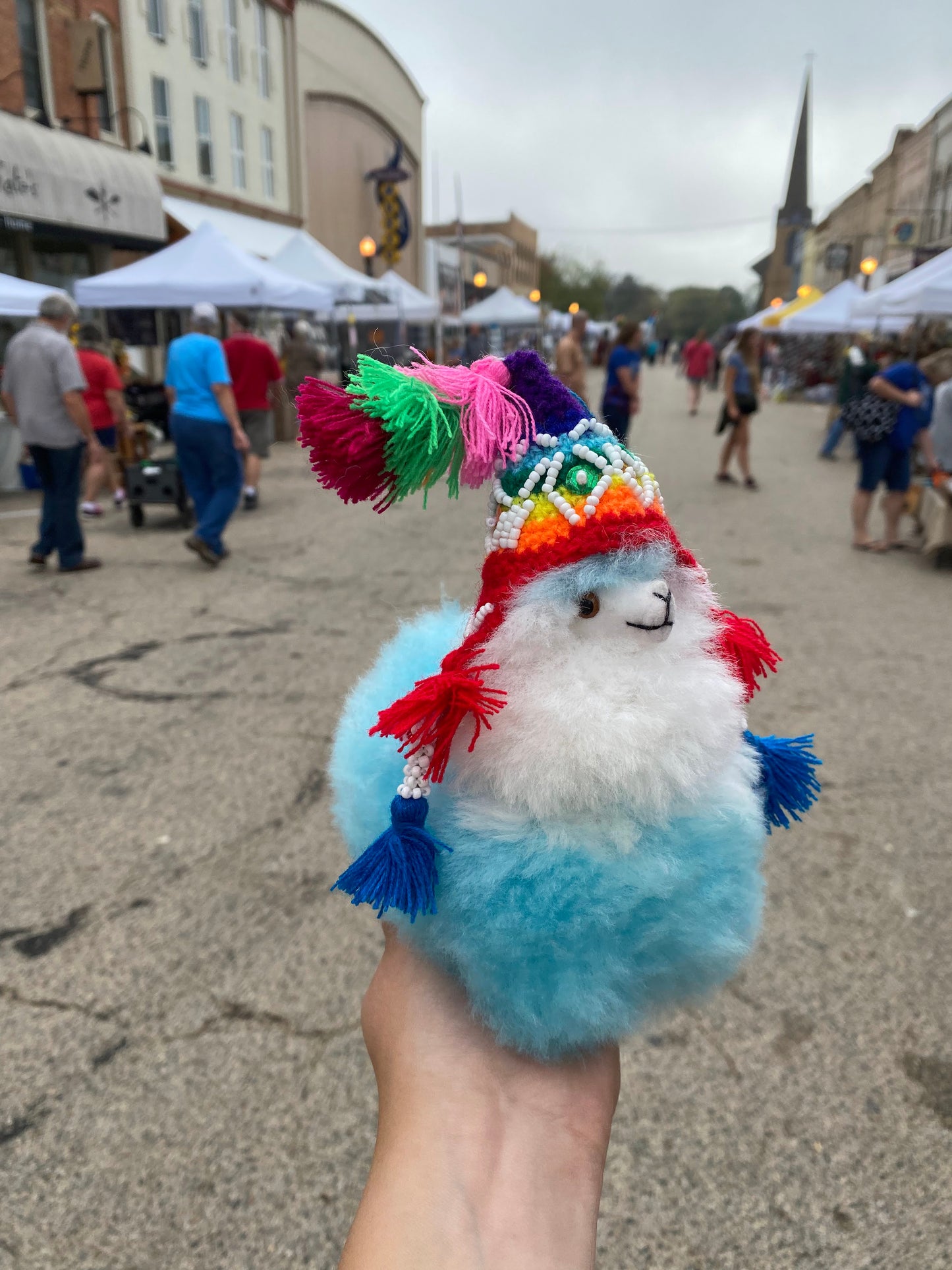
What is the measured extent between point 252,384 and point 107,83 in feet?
36.0

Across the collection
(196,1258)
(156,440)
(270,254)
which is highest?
(270,254)

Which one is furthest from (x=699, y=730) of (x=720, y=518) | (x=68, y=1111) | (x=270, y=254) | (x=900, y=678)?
(x=270, y=254)

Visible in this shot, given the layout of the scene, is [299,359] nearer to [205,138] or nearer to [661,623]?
[205,138]

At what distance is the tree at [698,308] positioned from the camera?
9100 cm

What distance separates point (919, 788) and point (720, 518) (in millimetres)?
5254

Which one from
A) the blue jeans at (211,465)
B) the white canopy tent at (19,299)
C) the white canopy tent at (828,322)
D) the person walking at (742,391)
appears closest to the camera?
the blue jeans at (211,465)

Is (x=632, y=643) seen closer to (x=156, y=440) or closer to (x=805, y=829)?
(x=805, y=829)

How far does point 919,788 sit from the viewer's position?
10.9 ft

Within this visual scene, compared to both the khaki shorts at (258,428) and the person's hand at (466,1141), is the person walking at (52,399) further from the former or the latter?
the person's hand at (466,1141)

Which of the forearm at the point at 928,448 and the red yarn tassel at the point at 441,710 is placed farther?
the forearm at the point at 928,448

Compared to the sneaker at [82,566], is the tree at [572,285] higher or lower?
higher

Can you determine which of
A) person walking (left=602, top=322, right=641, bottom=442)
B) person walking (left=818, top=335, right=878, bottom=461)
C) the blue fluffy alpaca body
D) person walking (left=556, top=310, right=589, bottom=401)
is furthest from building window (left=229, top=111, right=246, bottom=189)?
the blue fluffy alpaca body

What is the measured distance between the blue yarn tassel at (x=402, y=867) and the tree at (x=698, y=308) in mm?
94753

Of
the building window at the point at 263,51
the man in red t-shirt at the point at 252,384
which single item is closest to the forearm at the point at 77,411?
the man in red t-shirt at the point at 252,384
